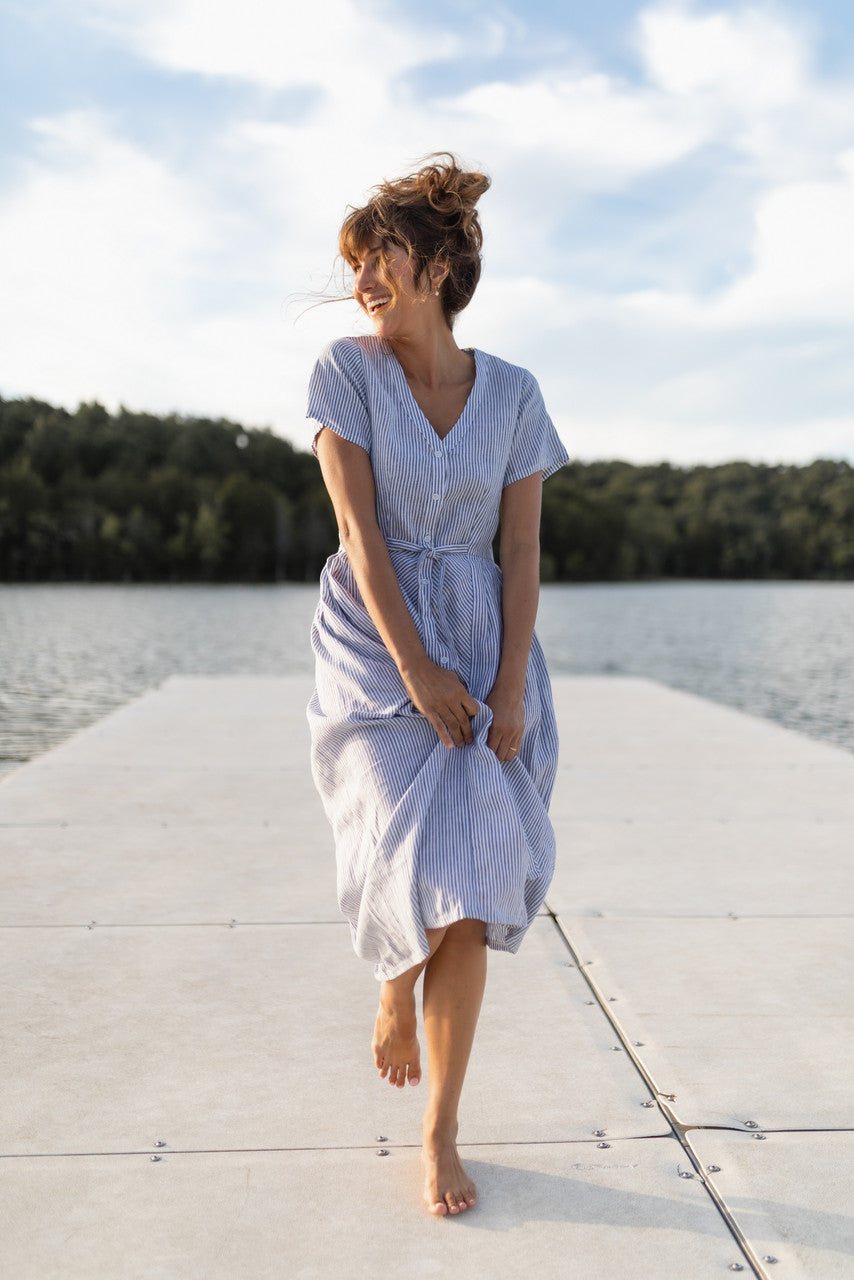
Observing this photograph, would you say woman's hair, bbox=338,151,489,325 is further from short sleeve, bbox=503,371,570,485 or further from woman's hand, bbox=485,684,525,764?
woman's hand, bbox=485,684,525,764

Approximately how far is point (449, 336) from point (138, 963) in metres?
1.73

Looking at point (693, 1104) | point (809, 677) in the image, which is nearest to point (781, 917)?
point (693, 1104)

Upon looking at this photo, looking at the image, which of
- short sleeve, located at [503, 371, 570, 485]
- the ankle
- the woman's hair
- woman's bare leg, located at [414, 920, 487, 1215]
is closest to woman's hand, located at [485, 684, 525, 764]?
woman's bare leg, located at [414, 920, 487, 1215]

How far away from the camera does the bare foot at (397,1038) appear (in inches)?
76.9

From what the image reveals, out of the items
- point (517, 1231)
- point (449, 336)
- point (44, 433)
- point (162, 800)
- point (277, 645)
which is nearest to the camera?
point (517, 1231)

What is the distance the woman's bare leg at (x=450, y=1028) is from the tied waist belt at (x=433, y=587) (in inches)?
17.6

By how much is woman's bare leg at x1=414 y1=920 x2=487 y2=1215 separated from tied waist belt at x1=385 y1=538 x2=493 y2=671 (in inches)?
17.6

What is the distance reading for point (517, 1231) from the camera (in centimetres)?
175

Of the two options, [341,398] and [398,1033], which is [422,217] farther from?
[398,1033]

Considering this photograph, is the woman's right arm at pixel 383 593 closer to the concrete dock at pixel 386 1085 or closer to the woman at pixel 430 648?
the woman at pixel 430 648

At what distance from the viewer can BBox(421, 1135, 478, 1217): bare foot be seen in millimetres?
1803

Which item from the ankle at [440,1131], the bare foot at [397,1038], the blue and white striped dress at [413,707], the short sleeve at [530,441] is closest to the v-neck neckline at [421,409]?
the blue and white striped dress at [413,707]

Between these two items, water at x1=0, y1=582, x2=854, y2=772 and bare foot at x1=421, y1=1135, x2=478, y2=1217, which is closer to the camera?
bare foot at x1=421, y1=1135, x2=478, y2=1217

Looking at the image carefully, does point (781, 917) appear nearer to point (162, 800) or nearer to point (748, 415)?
point (162, 800)
